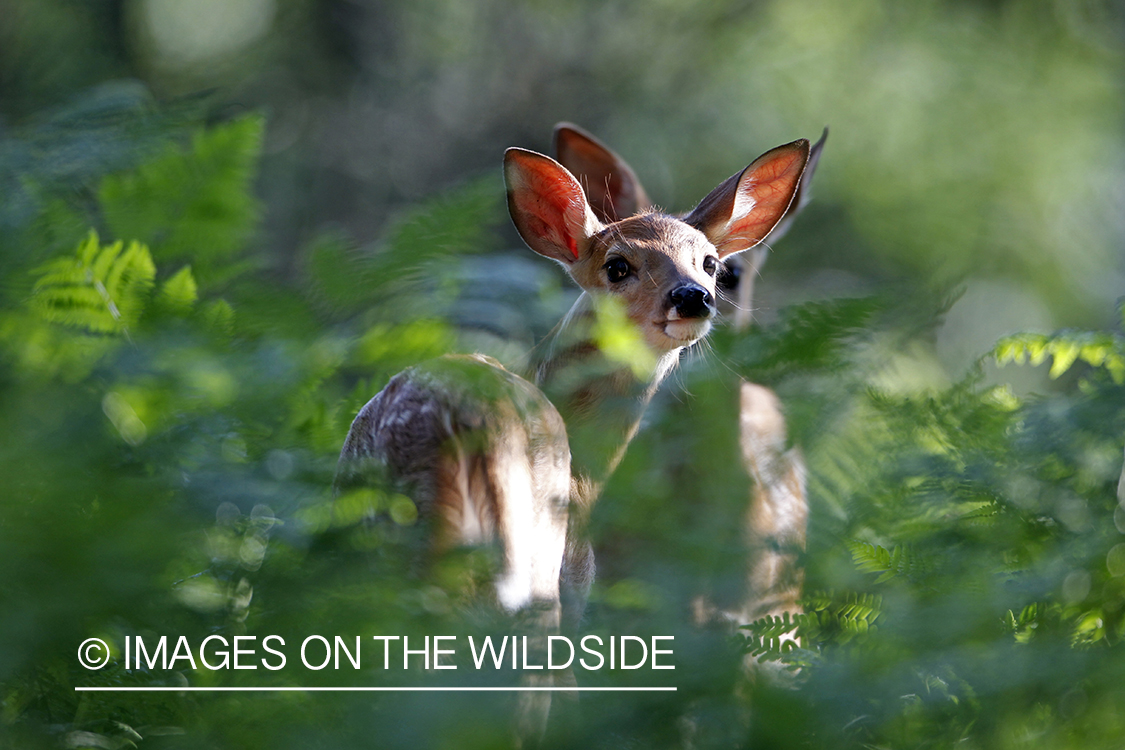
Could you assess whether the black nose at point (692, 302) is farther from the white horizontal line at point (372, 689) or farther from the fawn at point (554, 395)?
the white horizontal line at point (372, 689)

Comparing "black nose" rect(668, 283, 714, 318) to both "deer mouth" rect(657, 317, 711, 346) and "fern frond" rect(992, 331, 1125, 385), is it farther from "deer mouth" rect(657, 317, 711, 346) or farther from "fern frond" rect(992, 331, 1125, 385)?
"fern frond" rect(992, 331, 1125, 385)

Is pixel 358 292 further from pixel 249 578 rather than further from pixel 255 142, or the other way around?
pixel 255 142

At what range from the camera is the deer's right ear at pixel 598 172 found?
376 centimetres

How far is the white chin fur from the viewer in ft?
8.29

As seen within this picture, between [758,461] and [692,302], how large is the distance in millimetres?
1317

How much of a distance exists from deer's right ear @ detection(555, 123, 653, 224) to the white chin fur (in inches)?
47.1

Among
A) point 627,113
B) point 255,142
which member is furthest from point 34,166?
point 627,113

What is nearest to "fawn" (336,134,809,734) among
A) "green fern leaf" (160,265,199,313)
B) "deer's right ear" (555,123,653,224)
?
"green fern leaf" (160,265,199,313)

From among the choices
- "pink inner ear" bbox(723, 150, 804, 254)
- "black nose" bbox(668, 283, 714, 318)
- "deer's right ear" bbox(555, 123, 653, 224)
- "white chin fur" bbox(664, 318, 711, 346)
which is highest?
"deer's right ear" bbox(555, 123, 653, 224)

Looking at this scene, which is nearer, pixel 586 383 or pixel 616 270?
pixel 586 383

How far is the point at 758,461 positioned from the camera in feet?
4.09

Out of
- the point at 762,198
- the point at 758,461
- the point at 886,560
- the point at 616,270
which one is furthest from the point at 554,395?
the point at 762,198

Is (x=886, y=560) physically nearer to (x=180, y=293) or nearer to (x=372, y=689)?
(x=372, y=689)

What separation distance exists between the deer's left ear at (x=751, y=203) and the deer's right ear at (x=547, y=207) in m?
0.33
